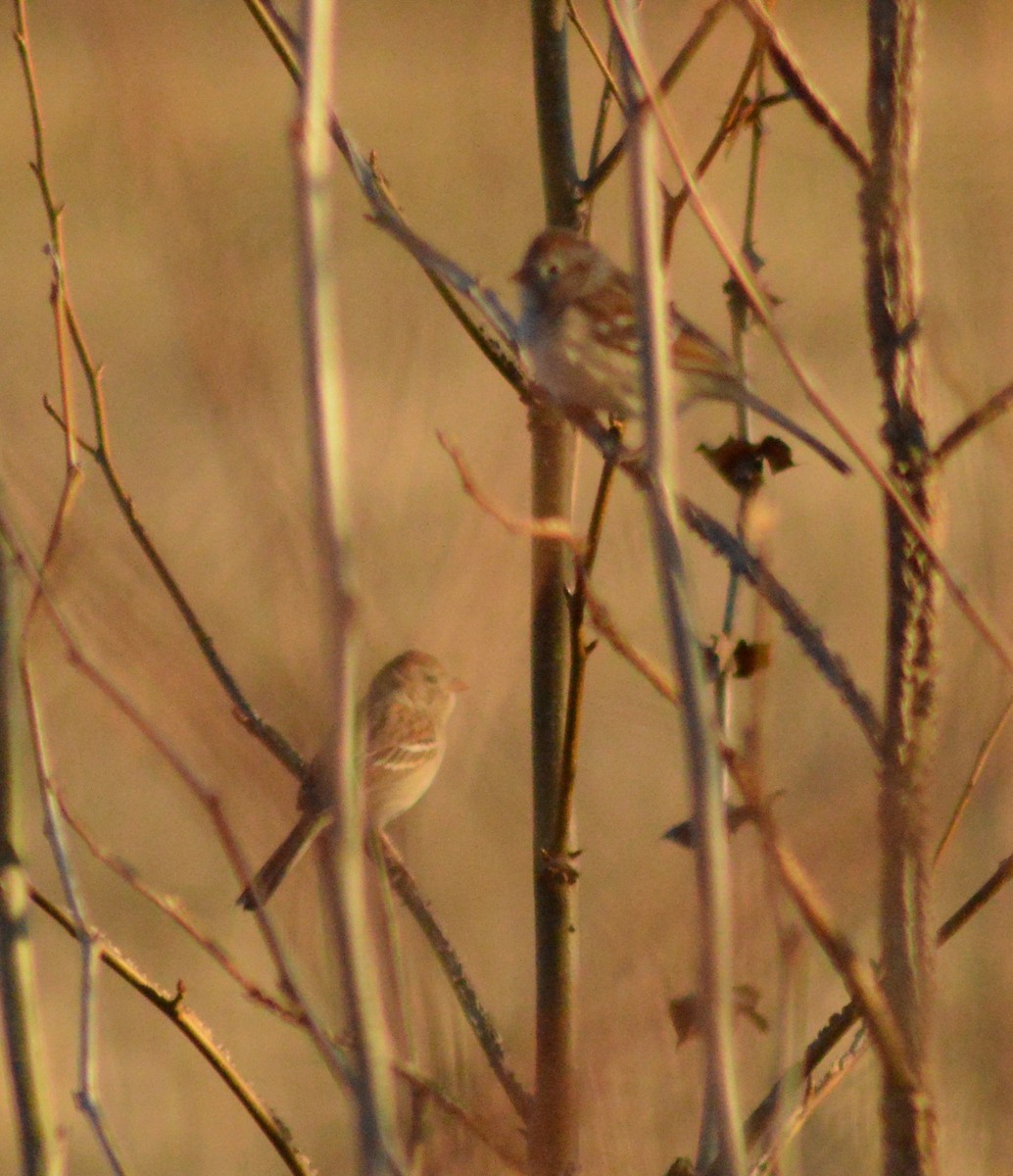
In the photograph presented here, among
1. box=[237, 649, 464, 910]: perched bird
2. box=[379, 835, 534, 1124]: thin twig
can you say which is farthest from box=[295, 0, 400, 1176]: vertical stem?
box=[237, 649, 464, 910]: perched bird

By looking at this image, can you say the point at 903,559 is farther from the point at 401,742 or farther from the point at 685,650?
the point at 401,742

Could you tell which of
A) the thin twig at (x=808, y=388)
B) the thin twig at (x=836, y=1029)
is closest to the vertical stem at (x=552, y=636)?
the thin twig at (x=836, y=1029)

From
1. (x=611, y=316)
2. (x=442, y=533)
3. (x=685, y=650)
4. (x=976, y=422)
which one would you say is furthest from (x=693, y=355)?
(x=685, y=650)

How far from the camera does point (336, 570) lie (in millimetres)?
679

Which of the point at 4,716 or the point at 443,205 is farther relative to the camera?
the point at 443,205

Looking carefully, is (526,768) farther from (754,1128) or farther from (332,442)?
(332,442)

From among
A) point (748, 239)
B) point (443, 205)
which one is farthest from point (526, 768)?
point (748, 239)

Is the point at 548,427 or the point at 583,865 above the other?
the point at 583,865

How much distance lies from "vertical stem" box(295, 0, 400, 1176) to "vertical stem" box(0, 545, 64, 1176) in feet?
1.23

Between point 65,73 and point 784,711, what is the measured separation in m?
2.52

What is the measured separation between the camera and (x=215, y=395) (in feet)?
3.79

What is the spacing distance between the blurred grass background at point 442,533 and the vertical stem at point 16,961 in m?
0.10

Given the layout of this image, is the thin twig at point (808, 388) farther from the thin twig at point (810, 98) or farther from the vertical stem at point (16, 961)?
the vertical stem at point (16, 961)

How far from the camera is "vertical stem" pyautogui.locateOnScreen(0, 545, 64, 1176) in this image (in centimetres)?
100
